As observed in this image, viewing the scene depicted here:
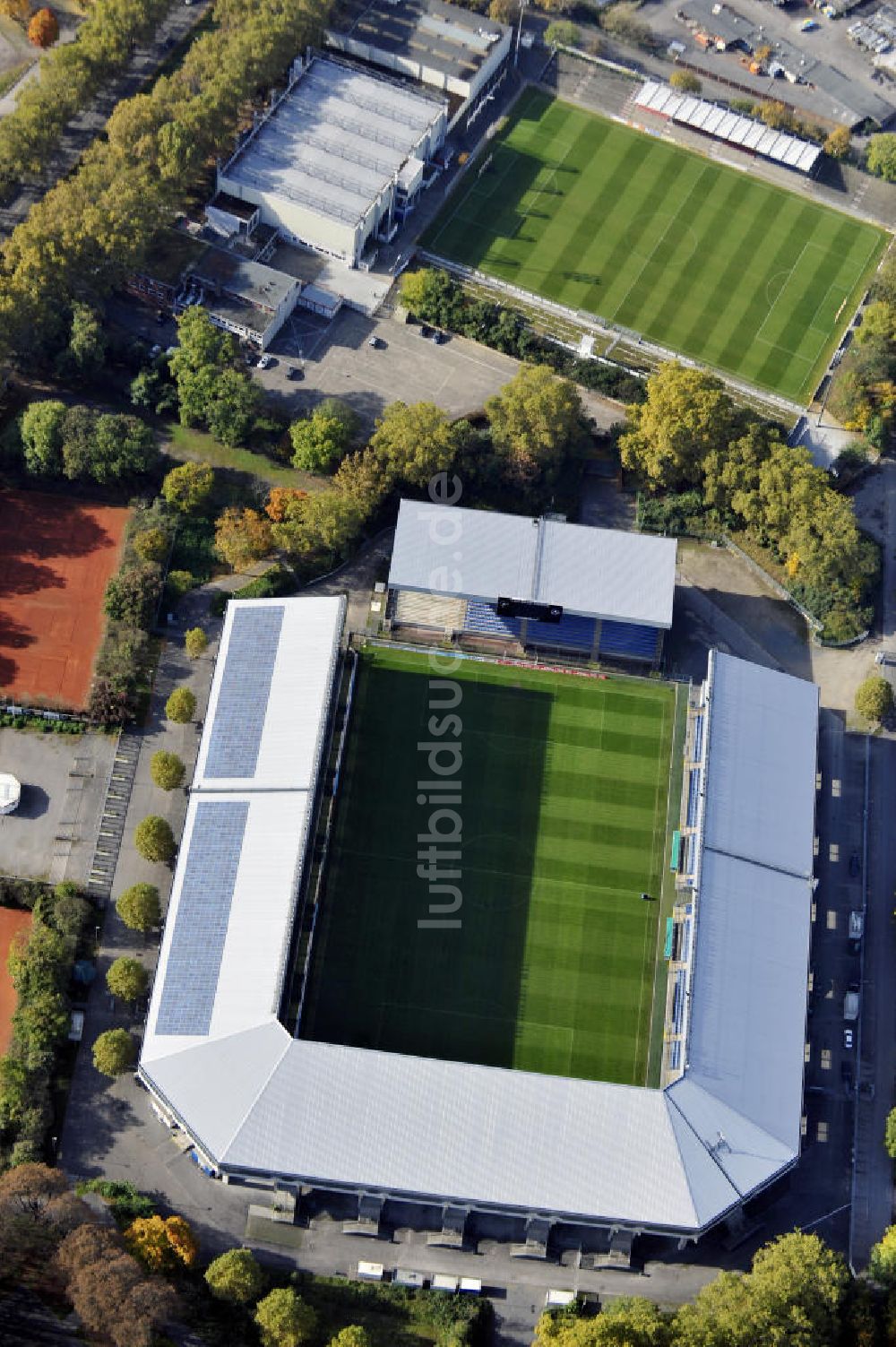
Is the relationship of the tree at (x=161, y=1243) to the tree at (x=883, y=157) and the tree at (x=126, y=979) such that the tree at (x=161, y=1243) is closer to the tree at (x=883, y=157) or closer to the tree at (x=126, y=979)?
the tree at (x=126, y=979)

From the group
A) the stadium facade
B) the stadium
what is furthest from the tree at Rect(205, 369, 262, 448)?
the stadium facade

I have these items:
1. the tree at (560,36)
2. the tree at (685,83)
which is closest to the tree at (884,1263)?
the tree at (685,83)

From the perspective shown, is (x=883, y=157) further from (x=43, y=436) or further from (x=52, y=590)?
(x=52, y=590)

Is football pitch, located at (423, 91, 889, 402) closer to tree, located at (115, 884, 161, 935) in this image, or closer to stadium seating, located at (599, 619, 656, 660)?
stadium seating, located at (599, 619, 656, 660)

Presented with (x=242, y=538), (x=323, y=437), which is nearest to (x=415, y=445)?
(x=323, y=437)

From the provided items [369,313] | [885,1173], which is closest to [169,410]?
[369,313]

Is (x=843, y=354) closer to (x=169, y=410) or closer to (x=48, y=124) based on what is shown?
(x=169, y=410)
